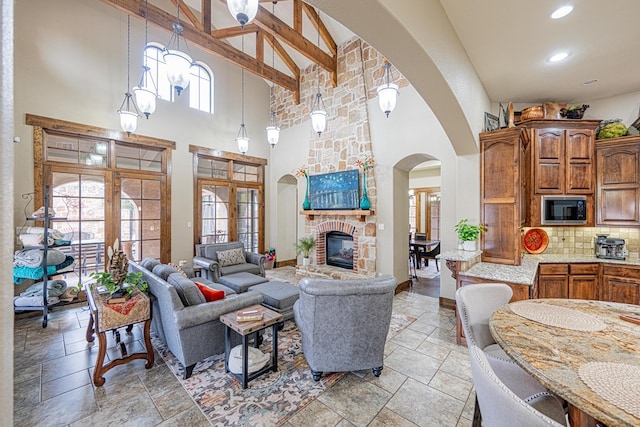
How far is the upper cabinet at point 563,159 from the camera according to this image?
3.79 metres

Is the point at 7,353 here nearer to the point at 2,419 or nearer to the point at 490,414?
the point at 2,419

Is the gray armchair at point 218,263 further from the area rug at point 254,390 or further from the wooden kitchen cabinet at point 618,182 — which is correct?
the wooden kitchen cabinet at point 618,182

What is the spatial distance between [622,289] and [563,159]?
1871 millimetres

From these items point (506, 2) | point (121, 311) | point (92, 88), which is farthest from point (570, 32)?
point (92, 88)

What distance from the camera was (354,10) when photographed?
162cm

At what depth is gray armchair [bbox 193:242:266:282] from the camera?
4762 millimetres

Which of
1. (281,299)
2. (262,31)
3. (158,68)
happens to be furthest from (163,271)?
(262,31)

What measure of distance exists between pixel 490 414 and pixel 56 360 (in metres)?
3.87

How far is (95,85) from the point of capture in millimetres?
4570

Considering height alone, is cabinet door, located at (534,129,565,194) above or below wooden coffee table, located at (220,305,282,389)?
above

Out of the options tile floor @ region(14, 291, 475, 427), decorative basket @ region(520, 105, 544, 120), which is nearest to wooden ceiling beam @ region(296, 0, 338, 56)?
decorative basket @ region(520, 105, 544, 120)

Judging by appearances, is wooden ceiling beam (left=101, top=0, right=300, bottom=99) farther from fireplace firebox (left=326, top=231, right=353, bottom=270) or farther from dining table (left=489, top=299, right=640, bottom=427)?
dining table (left=489, top=299, right=640, bottom=427)

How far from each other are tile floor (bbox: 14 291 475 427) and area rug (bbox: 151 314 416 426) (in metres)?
0.08

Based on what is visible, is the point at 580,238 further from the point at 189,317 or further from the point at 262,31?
the point at 262,31
